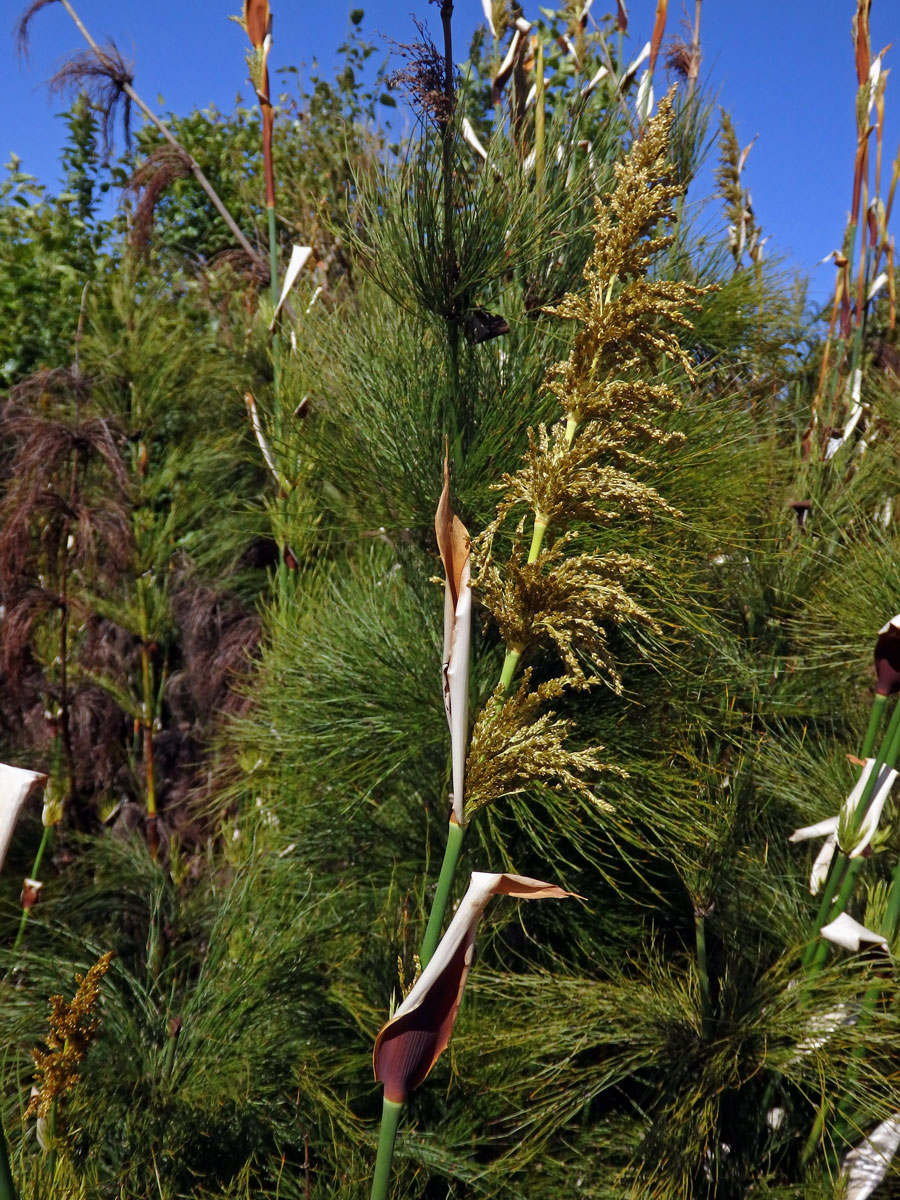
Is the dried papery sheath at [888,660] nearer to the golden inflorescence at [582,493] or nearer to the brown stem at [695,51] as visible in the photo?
the golden inflorescence at [582,493]

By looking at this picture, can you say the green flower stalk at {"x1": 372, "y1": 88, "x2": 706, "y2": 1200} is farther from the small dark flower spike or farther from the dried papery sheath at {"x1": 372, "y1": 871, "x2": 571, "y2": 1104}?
the small dark flower spike

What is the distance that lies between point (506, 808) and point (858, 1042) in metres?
0.43

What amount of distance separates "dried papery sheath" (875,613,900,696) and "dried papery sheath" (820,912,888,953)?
0.68 ft

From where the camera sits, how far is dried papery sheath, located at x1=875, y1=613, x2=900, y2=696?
75 cm

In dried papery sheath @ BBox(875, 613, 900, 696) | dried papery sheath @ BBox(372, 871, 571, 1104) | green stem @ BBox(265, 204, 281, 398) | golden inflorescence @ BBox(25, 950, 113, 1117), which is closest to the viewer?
dried papery sheath @ BBox(372, 871, 571, 1104)

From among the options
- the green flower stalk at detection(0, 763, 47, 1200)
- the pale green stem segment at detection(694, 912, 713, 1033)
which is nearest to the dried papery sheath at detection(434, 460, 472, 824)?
the green flower stalk at detection(0, 763, 47, 1200)

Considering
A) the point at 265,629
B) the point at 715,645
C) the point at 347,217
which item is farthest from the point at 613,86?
the point at 265,629

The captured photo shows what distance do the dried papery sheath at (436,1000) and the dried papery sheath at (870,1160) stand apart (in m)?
0.53

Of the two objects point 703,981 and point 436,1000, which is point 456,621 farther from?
point 703,981

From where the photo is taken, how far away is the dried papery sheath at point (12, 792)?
0.40m

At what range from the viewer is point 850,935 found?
2.62 feet

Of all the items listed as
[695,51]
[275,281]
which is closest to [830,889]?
[275,281]

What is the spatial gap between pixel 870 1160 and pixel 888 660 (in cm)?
45

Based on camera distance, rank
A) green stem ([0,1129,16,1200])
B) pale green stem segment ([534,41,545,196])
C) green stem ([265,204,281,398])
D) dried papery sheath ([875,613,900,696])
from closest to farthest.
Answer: green stem ([0,1129,16,1200]), dried papery sheath ([875,613,900,696]), pale green stem segment ([534,41,545,196]), green stem ([265,204,281,398])
